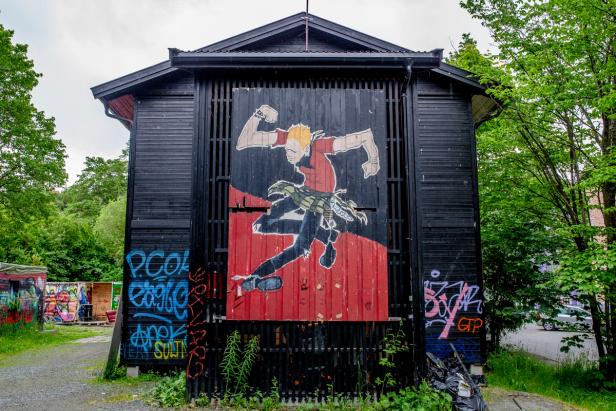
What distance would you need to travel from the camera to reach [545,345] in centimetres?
1727

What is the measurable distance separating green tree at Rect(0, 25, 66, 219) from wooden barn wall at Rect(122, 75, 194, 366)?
11.6m

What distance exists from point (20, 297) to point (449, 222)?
16.8 metres

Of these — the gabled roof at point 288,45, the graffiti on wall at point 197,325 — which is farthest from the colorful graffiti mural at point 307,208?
the gabled roof at point 288,45

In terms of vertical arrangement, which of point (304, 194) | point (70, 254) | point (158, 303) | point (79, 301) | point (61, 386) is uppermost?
point (304, 194)

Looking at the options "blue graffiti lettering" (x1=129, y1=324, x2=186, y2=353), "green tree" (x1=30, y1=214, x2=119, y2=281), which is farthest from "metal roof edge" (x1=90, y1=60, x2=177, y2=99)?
"green tree" (x1=30, y1=214, x2=119, y2=281)

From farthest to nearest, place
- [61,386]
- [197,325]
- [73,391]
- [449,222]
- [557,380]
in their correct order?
[449,222] → [557,380] → [61,386] → [73,391] → [197,325]

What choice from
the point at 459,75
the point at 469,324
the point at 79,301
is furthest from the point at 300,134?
the point at 79,301

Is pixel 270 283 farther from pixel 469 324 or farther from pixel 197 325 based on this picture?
pixel 469 324

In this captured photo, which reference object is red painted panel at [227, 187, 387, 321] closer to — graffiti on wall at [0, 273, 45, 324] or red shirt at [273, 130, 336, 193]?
red shirt at [273, 130, 336, 193]

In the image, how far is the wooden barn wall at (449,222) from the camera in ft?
31.4

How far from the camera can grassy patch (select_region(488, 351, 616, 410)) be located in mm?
8266

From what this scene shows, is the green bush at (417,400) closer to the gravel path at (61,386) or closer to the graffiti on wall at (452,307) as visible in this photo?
the graffiti on wall at (452,307)

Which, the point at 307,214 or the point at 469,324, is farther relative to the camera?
the point at 469,324

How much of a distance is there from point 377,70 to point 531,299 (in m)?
6.76
